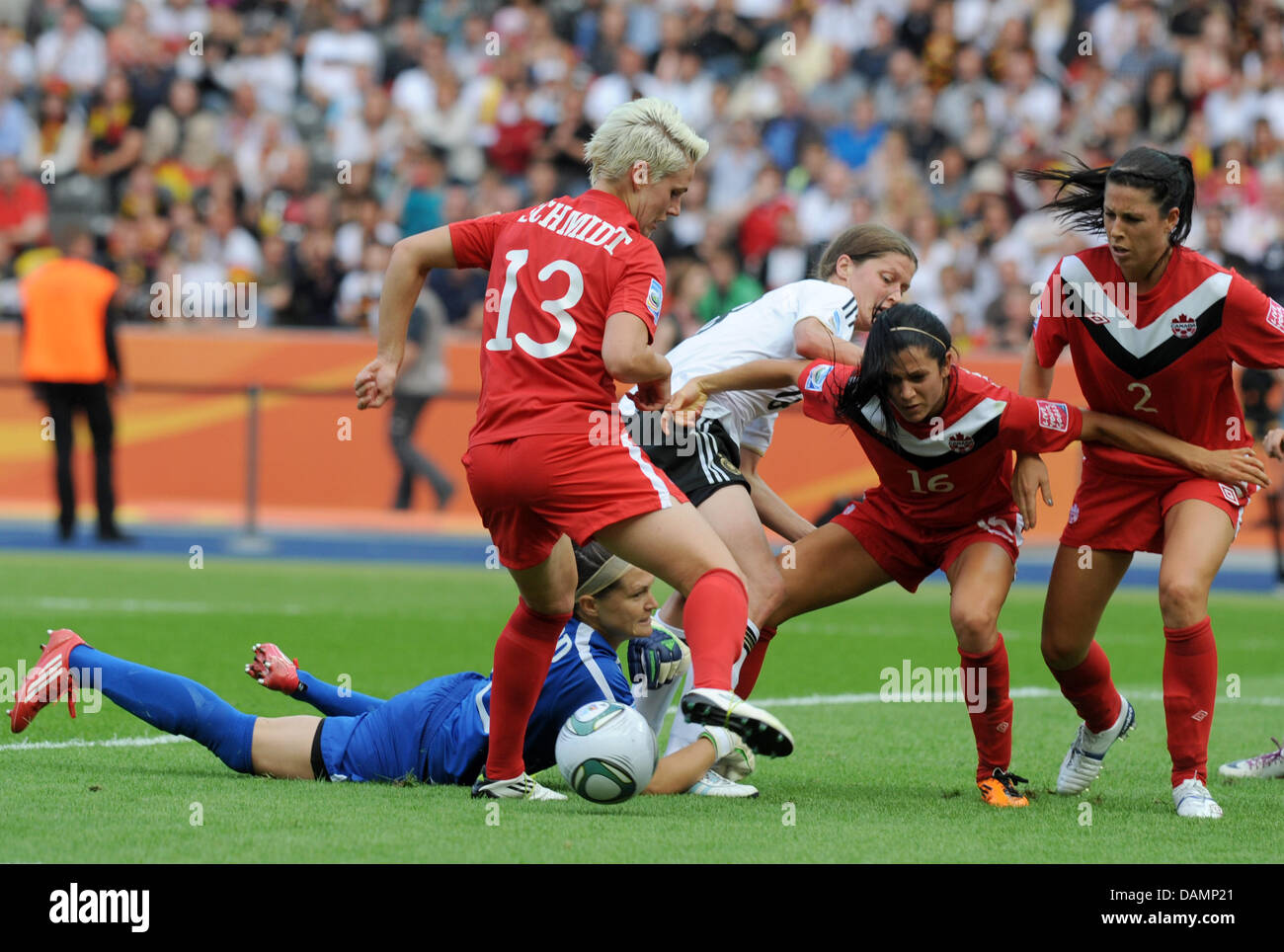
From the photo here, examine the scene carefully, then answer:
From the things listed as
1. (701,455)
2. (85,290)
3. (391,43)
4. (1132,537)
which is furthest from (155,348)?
(1132,537)

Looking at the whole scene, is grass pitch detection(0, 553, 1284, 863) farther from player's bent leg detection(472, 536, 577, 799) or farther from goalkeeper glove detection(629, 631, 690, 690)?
goalkeeper glove detection(629, 631, 690, 690)

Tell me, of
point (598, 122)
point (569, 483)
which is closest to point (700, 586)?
point (569, 483)

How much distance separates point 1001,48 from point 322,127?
24.1 ft

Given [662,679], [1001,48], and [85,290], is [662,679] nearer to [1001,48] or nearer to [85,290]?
[85,290]

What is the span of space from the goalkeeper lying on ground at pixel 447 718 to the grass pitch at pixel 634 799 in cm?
13

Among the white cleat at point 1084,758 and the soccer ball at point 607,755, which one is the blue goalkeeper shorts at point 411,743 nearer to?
the soccer ball at point 607,755

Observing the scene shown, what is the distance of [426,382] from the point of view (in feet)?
55.0

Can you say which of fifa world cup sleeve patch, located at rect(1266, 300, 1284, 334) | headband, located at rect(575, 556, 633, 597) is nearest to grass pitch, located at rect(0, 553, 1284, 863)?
headband, located at rect(575, 556, 633, 597)

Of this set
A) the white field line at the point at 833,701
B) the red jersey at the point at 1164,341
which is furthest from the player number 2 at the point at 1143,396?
the white field line at the point at 833,701

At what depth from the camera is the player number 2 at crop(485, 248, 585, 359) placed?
5258 millimetres

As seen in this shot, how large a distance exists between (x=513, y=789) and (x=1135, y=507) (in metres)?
2.30

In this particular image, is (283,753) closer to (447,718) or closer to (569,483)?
(447,718)

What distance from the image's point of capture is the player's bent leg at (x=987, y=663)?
19.4 ft

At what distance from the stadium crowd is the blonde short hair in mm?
10856
